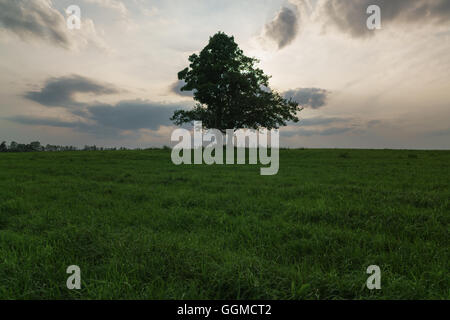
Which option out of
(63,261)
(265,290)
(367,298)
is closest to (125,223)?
(63,261)

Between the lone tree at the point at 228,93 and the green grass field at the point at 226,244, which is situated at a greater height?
the lone tree at the point at 228,93

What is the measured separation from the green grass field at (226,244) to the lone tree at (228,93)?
24.6 metres

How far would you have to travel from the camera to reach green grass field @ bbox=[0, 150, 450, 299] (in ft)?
10.1

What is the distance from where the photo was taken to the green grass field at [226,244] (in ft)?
10.1

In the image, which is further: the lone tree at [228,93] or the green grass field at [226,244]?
the lone tree at [228,93]

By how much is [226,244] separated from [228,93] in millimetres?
30474

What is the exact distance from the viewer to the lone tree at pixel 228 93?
31312 millimetres

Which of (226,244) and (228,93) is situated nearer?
(226,244)

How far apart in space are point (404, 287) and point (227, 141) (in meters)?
31.5

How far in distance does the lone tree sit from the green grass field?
24590mm

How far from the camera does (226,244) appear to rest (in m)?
4.57
